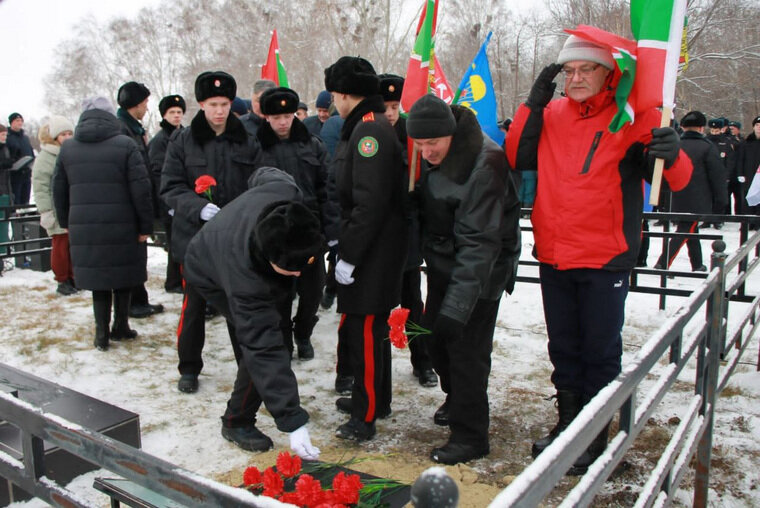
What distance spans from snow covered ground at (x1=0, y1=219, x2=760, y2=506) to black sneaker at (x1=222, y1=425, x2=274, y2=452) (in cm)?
4

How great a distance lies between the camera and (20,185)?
39.4 ft

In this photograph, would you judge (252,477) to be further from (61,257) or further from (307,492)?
(61,257)

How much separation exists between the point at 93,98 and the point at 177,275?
2.42 meters

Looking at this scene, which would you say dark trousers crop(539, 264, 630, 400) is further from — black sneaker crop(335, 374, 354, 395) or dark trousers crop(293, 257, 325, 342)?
dark trousers crop(293, 257, 325, 342)

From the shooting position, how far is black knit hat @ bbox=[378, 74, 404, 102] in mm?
4051

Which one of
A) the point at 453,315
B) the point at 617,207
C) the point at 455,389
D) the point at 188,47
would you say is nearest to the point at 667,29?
the point at 617,207

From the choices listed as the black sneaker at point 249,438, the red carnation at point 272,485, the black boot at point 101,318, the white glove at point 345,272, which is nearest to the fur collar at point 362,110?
the white glove at point 345,272

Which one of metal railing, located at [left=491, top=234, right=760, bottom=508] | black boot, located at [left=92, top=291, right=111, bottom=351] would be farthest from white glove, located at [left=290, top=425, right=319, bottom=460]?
black boot, located at [left=92, top=291, right=111, bottom=351]

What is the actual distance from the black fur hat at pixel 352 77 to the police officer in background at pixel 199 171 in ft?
3.24

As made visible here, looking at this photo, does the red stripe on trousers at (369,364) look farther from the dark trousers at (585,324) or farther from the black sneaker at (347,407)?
A: the dark trousers at (585,324)

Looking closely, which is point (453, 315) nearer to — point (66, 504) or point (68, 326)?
point (66, 504)

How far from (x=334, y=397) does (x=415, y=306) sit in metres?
0.85

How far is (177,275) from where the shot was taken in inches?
272

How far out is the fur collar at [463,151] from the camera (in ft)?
9.59
